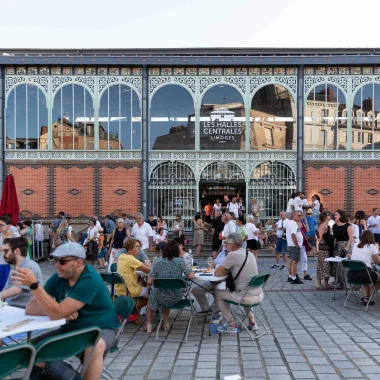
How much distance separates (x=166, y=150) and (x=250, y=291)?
16.1 m

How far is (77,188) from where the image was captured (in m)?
22.4

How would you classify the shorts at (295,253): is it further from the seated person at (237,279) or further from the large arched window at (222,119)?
the large arched window at (222,119)

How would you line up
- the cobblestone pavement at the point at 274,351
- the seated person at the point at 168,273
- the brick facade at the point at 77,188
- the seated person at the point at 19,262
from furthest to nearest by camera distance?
the brick facade at the point at 77,188, the seated person at the point at 168,273, the seated person at the point at 19,262, the cobblestone pavement at the point at 274,351

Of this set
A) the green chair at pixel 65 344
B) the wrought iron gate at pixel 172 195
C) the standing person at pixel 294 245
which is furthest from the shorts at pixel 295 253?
the wrought iron gate at pixel 172 195

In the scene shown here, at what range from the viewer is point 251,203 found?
867 inches

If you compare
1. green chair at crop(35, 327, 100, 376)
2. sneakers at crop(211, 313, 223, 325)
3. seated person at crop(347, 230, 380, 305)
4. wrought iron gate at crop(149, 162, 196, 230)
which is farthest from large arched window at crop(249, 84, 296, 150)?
green chair at crop(35, 327, 100, 376)

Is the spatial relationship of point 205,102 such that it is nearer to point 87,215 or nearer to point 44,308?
point 87,215

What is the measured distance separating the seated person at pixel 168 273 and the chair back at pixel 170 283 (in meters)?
0.20

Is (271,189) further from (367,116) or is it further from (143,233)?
(143,233)

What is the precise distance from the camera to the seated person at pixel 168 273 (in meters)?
6.95

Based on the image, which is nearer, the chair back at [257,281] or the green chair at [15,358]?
the green chair at [15,358]

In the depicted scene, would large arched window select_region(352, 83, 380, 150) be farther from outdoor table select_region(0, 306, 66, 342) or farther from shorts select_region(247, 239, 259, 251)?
outdoor table select_region(0, 306, 66, 342)

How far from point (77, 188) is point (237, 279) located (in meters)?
16.4

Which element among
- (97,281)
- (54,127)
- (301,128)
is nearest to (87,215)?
(54,127)
